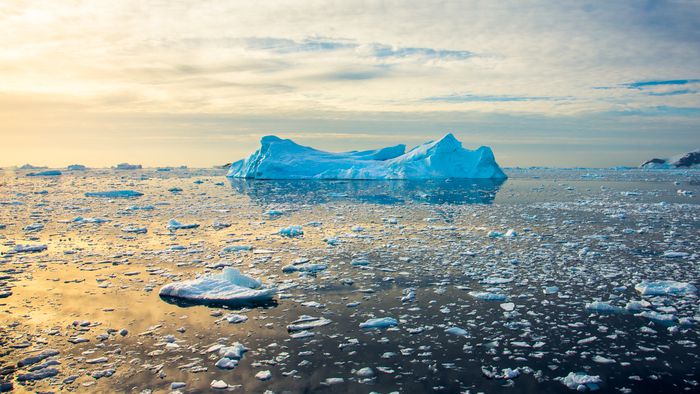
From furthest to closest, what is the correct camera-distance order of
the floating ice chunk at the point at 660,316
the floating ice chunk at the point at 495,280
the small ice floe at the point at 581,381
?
the floating ice chunk at the point at 495,280
the floating ice chunk at the point at 660,316
the small ice floe at the point at 581,381

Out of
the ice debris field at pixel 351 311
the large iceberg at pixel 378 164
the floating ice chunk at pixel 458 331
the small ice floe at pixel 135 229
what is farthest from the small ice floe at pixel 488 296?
the large iceberg at pixel 378 164

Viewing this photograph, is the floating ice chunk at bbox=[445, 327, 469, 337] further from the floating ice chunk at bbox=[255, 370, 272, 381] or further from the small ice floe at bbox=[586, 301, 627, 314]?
the floating ice chunk at bbox=[255, 370, 272, 381]

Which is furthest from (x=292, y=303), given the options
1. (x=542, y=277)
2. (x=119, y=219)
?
(x=119, y=219)

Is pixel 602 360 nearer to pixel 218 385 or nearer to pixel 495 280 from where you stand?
pixel 495 280

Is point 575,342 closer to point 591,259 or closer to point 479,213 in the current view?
point 591,259

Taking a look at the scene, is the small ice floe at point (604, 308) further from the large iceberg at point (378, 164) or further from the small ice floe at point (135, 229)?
the large iceberg at point (378, 164)

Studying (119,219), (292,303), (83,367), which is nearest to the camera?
(83,367)

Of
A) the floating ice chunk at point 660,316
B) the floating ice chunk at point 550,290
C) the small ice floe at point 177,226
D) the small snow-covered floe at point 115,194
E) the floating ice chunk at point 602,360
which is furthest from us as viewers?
the small snow-covered floe at point 115,194
